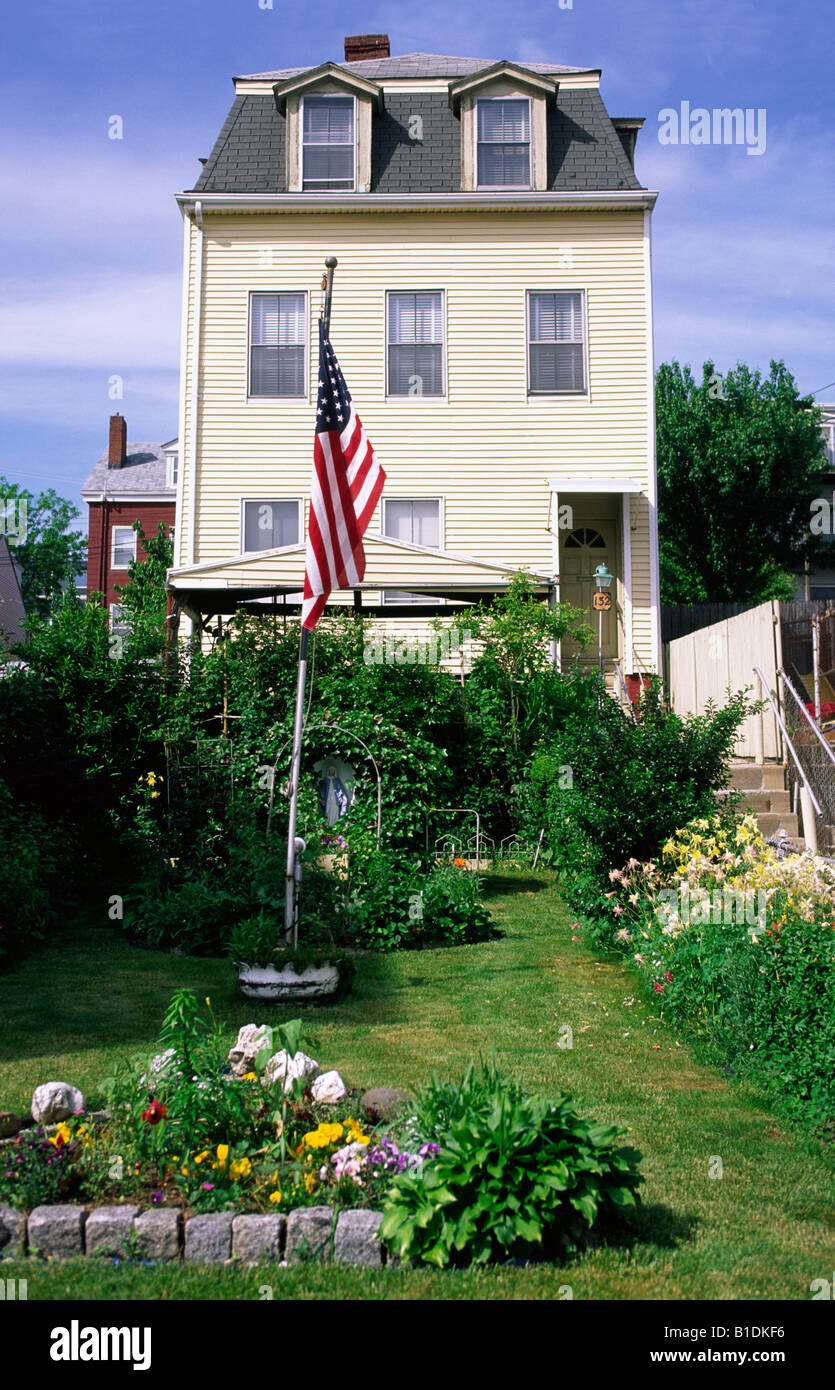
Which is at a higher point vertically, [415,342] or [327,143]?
[327,143]

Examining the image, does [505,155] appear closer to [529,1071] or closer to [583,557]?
[583,557]

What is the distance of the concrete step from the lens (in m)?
11.7

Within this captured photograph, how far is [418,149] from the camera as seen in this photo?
1772 centimetres

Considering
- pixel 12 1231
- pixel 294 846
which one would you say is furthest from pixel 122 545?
pixel 12 1231

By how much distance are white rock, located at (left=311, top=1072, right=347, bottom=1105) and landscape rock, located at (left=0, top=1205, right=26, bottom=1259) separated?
4.27 ft

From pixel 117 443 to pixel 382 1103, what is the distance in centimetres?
3623

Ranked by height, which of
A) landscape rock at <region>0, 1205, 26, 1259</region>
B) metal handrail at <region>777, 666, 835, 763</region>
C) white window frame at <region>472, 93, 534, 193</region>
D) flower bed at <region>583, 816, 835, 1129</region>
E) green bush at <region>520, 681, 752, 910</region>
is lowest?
landscape rock at <region>0, 1205, 26, 1259</region>

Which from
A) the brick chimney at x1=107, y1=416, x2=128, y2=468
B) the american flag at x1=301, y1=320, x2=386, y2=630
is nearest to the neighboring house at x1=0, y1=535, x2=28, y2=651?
the brick chimney at x1=107, y1=416, x2=128, y2=468

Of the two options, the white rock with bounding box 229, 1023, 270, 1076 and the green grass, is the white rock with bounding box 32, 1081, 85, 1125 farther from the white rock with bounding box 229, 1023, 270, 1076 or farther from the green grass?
the white rock with bounding box 229, 1023, 270, 1076

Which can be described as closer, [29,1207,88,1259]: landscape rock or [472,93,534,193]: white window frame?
[29,1207,88,1259]: landscape rock

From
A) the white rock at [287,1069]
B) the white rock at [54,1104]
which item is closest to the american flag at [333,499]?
the white rock at [287,1069]

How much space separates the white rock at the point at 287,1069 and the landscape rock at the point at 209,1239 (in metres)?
0.89

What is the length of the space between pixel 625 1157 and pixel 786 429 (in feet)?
86.6

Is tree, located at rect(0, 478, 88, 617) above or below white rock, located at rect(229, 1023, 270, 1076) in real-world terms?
above
